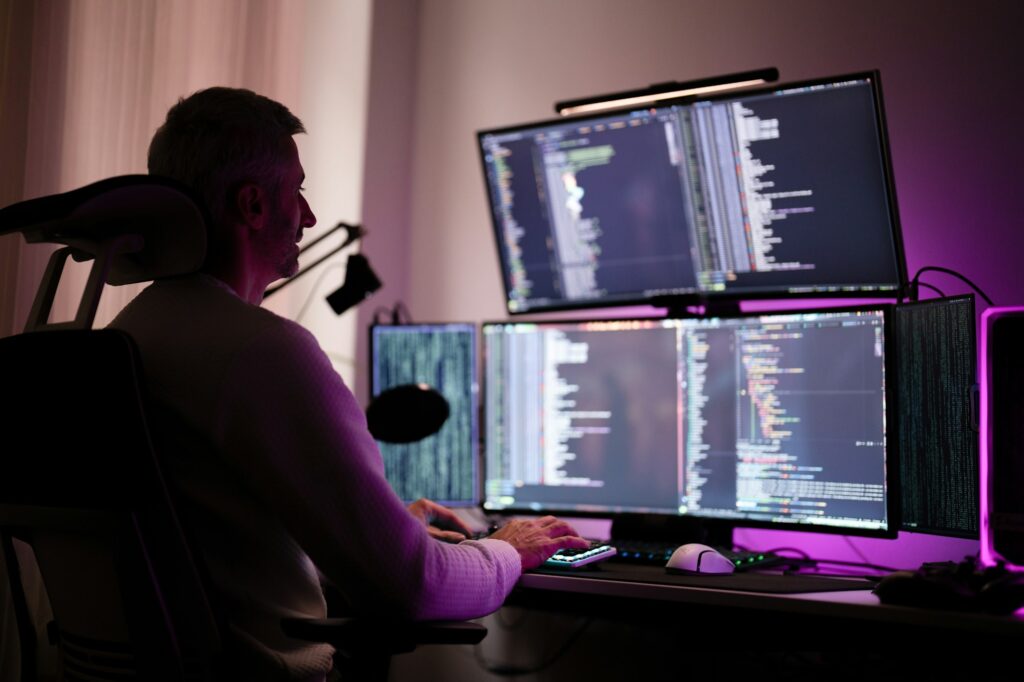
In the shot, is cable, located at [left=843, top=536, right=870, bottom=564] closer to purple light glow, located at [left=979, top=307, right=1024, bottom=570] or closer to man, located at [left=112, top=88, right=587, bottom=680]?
purple light glow, located at [left=979, top=307, right=1024, bottom=570]

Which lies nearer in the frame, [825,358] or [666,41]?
[825,358]

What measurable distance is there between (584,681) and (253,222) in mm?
1450

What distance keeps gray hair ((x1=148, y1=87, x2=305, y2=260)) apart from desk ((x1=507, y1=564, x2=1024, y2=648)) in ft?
2.37

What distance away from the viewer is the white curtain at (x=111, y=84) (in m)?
1.88

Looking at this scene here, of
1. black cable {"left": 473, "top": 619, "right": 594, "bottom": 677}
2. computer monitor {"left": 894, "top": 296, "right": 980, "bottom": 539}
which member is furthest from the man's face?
black cable {"left": 473, "top": 619, "right": 594, "bottom": 677}

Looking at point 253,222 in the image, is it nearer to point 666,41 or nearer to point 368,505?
point 368,505

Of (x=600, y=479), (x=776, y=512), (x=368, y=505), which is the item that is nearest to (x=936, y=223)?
(x=776, y=512)

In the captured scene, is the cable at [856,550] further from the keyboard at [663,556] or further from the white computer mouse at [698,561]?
the white computer mouse at [698,561]

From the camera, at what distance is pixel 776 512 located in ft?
5.73

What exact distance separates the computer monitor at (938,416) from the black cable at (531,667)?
0.90 meters

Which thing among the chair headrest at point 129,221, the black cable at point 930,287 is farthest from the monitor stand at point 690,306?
the chair headrest at point 129,221

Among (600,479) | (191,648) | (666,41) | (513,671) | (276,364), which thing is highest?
(666,41)

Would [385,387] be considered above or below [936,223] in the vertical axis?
below

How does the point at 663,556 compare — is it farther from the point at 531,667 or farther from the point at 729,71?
the point at 729,71
